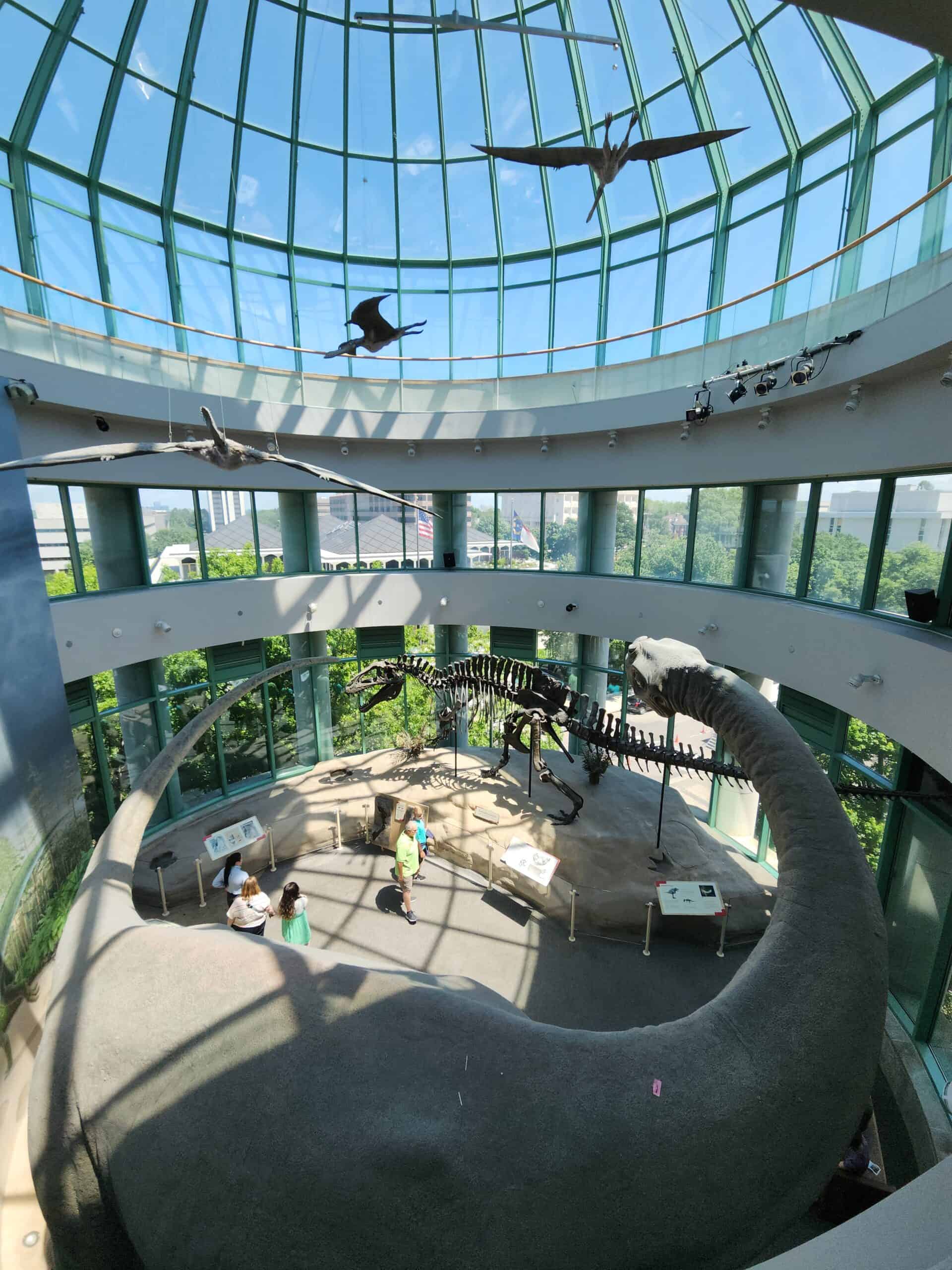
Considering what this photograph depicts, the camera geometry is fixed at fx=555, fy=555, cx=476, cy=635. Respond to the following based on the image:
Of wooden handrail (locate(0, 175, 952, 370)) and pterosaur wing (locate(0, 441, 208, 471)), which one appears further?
wooden handrail (locate(0, 175, 952, 370))

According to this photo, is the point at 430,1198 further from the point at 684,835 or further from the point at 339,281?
the point at 339,281

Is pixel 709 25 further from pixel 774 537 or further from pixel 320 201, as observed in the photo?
Answer: pixel 774 537

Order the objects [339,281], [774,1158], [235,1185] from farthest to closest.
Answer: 1. [339,281]
2. [235,1185]
3. [774,1158]

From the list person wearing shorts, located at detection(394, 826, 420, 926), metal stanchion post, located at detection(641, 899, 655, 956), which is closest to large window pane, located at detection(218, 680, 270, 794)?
person wearing shorts, located at detection(394, 826, 420, 926)

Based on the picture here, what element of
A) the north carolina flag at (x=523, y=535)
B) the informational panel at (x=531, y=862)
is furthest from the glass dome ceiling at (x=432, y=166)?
the informational panel at (x=531, y=862)

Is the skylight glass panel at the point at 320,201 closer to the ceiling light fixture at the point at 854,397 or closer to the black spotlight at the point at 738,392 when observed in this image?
the black spotlight at the point at 738,392

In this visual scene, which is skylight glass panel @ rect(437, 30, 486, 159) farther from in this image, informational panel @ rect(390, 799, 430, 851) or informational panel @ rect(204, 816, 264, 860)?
informational panel @ rect(204, 816, 264, 860)

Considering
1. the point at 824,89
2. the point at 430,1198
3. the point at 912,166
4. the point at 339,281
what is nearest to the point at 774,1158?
the point at 430,1198
